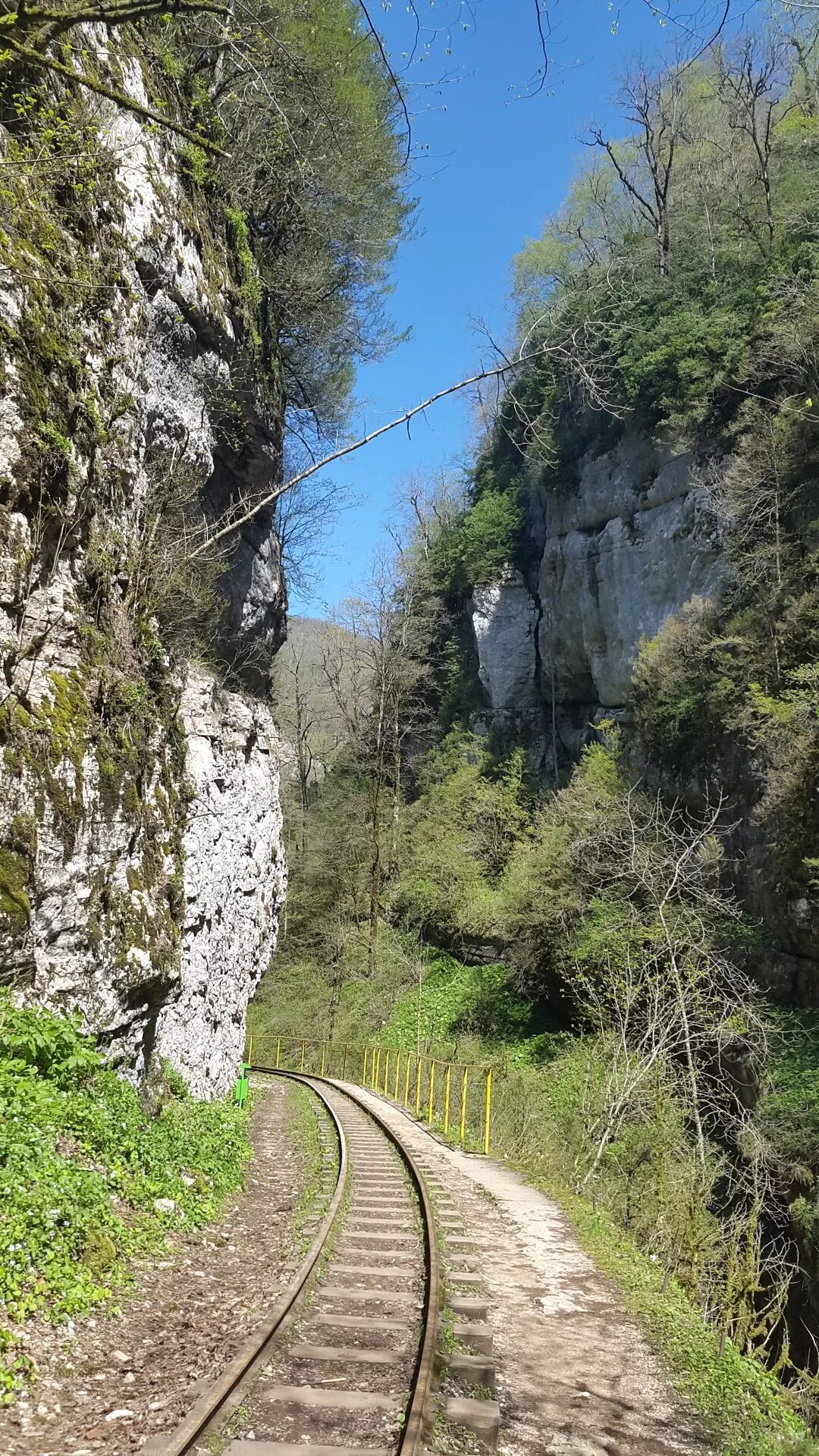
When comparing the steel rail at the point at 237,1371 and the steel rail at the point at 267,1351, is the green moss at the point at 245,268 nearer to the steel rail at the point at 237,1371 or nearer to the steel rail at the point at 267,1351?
the steel rail at the point at 267,1351

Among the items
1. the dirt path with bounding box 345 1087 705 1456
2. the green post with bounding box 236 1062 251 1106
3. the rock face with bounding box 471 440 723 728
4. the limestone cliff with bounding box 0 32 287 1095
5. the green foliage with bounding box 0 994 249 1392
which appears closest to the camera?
the dirt path with bounding box 345 1087 705 1456

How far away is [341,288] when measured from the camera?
1742 centimetres

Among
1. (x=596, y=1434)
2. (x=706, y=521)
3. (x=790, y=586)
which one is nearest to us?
(x=596, y=1434)

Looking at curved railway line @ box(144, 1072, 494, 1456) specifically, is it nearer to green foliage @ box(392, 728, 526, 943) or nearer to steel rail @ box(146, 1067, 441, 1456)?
steel rail @ box(146, 1067, 441, 1456)

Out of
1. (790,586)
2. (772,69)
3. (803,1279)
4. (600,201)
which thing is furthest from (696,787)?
(600,201)

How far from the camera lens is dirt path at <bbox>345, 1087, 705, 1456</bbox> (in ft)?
13.4

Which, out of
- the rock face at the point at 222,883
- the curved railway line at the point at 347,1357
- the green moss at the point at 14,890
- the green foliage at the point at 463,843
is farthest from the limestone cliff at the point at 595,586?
the green moss at the point at 14,890

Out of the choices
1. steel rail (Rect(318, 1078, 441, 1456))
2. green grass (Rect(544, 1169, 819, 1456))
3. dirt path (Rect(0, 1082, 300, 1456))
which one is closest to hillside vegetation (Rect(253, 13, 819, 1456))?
green grass (Rect(544, 1169, 819, 1456))

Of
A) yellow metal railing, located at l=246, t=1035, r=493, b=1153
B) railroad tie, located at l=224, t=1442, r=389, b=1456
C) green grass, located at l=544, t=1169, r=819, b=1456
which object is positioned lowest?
yellow metal railing, located at l=246, t=1035, r=493, b=1153

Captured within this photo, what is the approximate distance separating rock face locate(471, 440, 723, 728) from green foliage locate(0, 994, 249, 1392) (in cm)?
1719

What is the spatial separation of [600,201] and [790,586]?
20.9 meters

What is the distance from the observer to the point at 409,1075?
60.9 feet

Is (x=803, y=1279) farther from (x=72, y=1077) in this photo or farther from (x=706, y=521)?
(x=706, y=521)

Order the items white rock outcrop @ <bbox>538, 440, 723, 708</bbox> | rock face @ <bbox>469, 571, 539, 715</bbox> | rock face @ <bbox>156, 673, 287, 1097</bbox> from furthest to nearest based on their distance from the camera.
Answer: rock face @ <bbox>469, 571, 539, 715</bbox>, white rock outcrop @ <bbox>538, 440, 723, 708</bbox>, rock face @ <bbox>156, 673, 287, 1097</bbox>
